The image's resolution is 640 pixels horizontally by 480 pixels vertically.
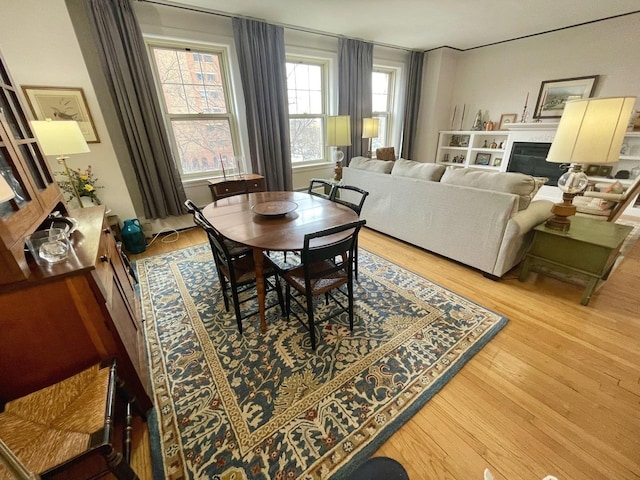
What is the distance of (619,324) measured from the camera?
180cm

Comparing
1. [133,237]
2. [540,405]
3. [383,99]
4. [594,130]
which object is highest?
[383,99]

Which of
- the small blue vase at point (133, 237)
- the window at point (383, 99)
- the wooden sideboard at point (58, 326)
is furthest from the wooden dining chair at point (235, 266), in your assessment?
the window at point (383, 99)

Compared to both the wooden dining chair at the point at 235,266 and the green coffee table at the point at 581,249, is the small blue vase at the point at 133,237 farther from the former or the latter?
the green coffee table at the point at 581,249

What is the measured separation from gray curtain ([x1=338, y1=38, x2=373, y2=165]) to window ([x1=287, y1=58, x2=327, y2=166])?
1.08ft

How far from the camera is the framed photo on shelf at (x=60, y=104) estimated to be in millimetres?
2332

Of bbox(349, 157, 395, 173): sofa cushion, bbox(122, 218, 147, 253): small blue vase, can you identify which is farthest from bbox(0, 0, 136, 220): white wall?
bbox(349, 157, 395, 173): sofa cushion

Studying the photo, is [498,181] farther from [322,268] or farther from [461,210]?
[322,268]

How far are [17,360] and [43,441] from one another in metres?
0.34

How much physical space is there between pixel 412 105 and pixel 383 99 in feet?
2.02

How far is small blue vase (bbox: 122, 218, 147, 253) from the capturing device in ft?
9.37

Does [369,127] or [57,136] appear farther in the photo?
[369,127]

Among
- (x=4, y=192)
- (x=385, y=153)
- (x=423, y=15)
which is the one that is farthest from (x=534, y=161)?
(x=4, y=192)

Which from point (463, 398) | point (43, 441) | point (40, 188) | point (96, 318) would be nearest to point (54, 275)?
point (96, 318)

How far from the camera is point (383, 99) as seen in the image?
5191mm
